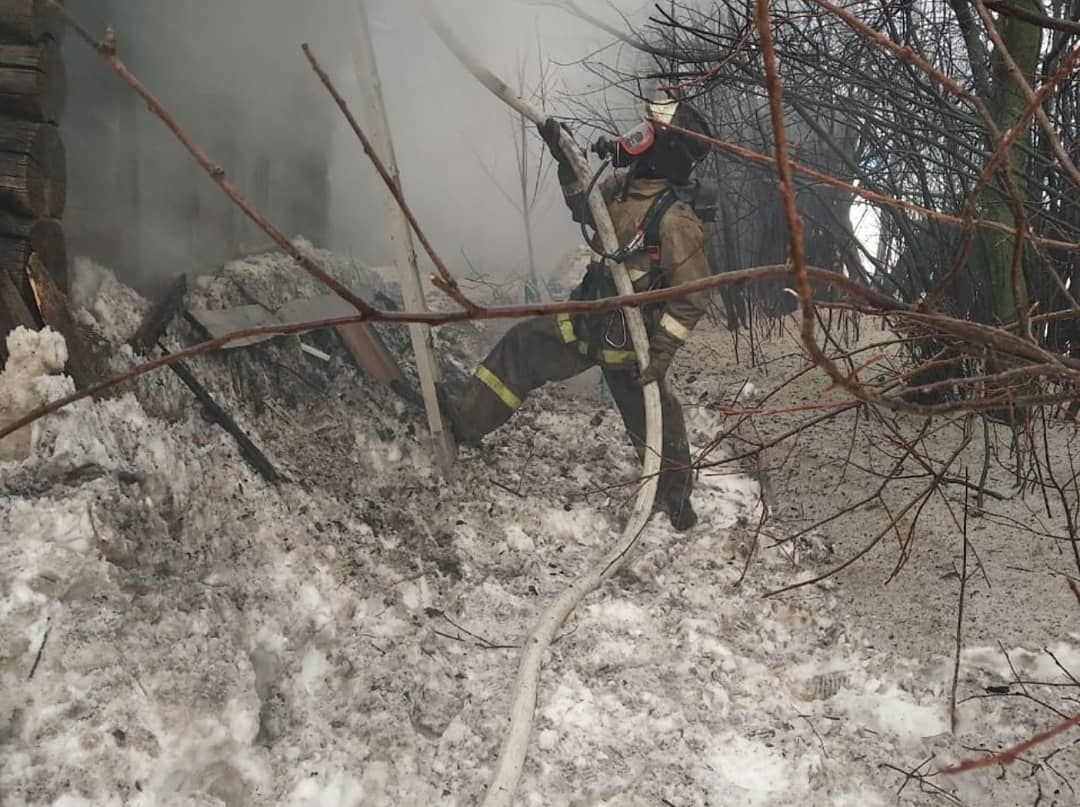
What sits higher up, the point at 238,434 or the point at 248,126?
the point at 248,126

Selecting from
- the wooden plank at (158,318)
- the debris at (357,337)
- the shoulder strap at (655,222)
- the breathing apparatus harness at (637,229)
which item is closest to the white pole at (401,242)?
the debris at (357,337)

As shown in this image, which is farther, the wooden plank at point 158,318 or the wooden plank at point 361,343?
the wooden plank at point 361,343

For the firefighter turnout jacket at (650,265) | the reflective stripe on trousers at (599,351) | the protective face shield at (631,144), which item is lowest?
the reflective stripe on trousers at (599,351)

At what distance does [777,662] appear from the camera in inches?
127

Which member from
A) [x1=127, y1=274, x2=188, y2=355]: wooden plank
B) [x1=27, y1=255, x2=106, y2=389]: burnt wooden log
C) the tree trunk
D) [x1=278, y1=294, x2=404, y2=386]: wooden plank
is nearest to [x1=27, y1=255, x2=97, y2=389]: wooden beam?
[x1=27, y1=255, x2=106, y2=389]: burnt wooden log

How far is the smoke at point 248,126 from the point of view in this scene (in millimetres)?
3518

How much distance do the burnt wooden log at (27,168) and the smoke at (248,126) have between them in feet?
1.68

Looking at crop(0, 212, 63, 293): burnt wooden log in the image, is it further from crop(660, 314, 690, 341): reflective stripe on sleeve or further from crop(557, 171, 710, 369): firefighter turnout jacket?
crop(660, 314, 690, 341): reflective stripe on sleeve

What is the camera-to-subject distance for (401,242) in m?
3.87

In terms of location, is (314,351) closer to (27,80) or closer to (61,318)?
(61,318)

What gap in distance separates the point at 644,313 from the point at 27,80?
9.12ft

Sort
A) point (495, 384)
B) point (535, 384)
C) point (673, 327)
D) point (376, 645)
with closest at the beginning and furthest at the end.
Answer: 1. point (376, 645)
2. point (673, 327)
3. point (495, 384)
4. point (535, 384)

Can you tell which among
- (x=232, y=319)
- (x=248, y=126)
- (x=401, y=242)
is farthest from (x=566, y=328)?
(x=248, y=126)

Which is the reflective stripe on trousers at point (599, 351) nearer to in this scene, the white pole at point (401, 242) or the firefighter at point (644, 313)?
the firefighter at point (644, 313)
